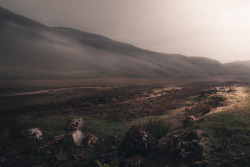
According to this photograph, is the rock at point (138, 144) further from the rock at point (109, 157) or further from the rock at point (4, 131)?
the rock at point (4, 131)

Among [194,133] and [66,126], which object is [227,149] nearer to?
[194,133]

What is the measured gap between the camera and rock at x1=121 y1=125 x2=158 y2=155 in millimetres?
8484

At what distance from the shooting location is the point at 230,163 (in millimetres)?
6461

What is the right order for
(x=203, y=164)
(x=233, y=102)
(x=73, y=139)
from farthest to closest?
(x=233, y=102) < (x=73, y=139) < (x=203, y=164)

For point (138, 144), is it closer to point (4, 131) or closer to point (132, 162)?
point (132, 162)

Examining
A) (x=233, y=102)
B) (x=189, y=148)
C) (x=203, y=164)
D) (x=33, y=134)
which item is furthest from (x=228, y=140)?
(x=33, y=134)

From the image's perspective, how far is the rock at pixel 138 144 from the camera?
8484 mm

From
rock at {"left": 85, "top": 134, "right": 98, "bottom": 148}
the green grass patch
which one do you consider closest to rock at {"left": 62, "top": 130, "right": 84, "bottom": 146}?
rock at {"left": 85, "top": 134, "right": 98, "bottom": 148}

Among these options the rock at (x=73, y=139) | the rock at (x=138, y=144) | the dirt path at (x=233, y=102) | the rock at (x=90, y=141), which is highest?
the dirt path at (x=233, y=102)

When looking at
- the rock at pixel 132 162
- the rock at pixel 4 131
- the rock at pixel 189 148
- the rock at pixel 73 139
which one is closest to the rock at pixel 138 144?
the rock at pixel 132 162

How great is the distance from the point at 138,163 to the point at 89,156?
3812mm

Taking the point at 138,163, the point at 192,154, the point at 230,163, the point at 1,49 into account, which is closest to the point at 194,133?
the point at 192,154

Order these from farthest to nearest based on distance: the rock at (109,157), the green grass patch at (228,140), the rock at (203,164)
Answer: the rock at (109,157) < the green grass patch at (228,140) < the rock at (203,164)

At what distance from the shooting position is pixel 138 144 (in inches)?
338
